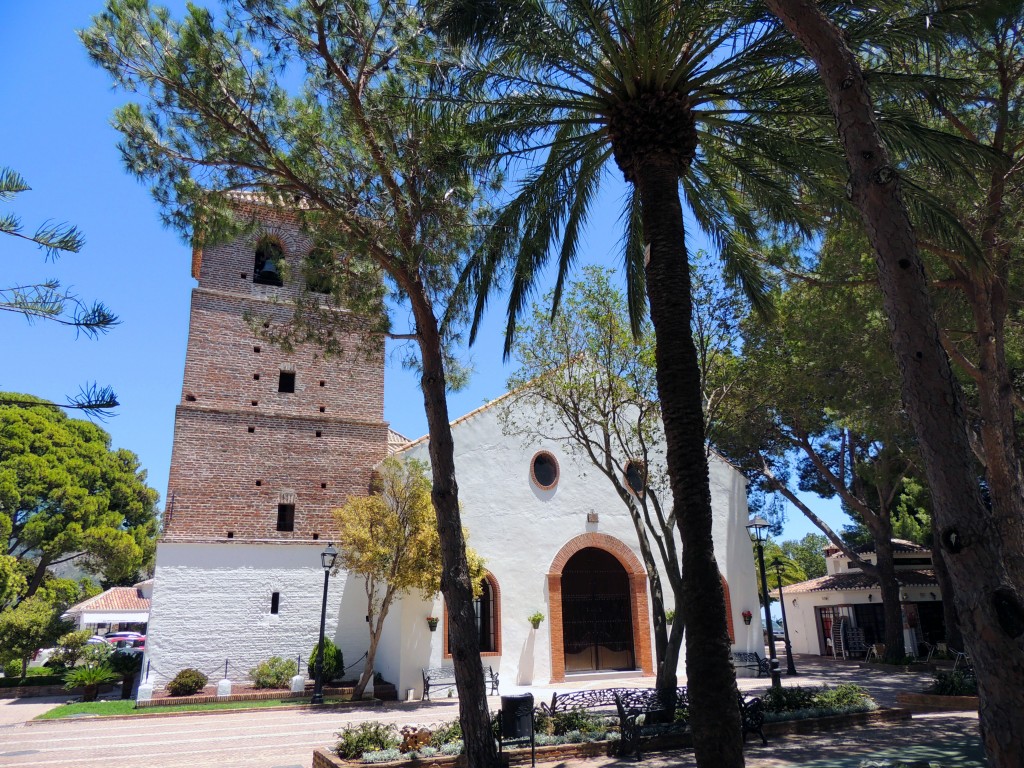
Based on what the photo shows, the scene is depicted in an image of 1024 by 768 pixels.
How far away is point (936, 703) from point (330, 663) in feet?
45.5

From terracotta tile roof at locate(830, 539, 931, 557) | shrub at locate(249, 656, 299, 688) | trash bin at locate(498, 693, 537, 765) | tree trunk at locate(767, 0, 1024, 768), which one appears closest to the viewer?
tree trunk at locate(767, 0, 1024, 768)

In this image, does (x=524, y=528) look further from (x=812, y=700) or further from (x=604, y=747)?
(x=604, y=747)

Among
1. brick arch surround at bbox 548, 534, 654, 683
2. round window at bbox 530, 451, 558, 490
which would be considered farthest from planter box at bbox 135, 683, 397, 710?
round window at bbox 530, 451, 558, 490

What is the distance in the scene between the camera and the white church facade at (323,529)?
18547 millimetres

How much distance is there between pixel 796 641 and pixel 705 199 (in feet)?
94.4

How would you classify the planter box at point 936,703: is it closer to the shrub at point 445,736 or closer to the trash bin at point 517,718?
the trash bin at point 517,718

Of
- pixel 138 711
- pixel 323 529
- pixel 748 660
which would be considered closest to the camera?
pixel 138 711

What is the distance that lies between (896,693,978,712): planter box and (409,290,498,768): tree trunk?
9505 mm

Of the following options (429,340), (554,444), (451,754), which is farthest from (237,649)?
(429,340)

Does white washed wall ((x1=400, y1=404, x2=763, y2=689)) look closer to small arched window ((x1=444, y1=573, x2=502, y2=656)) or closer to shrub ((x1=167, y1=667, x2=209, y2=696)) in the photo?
small arched window ((x1=444, y1=573, x2=502, y2=656))

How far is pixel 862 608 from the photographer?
27094 mm

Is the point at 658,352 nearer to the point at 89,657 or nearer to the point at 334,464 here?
the point at 334,464

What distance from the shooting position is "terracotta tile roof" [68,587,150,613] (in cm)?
3531

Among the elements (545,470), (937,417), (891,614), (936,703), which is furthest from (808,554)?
(937,417)
